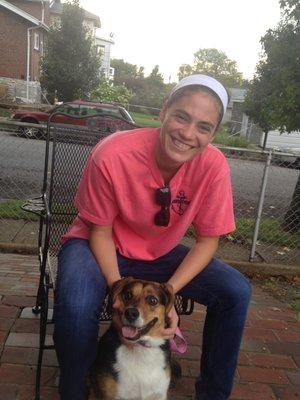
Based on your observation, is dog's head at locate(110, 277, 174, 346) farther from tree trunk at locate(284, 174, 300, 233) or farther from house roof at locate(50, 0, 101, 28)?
house roof at locate(50, 0, 101, 28)

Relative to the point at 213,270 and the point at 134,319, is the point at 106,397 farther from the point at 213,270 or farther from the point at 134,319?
the point at 213,270

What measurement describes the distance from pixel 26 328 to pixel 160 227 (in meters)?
1.33

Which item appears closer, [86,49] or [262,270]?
[262,270]

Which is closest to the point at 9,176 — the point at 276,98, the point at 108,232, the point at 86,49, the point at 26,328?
the point at 276,98

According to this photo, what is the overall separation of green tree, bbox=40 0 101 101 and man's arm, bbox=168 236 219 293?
83.6 ft

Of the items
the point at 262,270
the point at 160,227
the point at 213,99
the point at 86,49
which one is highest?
the point at 86,49

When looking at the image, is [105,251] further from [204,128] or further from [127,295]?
[204,128]

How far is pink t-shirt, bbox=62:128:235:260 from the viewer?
2262 millimetres

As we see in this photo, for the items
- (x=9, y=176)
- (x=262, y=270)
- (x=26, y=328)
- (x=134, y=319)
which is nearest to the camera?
(x=134, y=319)

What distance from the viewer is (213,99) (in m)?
2.18

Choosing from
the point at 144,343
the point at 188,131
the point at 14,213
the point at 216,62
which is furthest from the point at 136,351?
the point at 216,62

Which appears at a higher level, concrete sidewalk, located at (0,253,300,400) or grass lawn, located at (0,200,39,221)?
concrete sidewalk, located at (0,253,300,400)

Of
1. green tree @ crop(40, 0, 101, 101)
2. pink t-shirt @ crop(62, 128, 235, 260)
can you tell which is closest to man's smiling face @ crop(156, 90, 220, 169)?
pink t-shirt @ crop(62, 128, 235, 260)

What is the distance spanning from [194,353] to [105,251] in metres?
1.19
